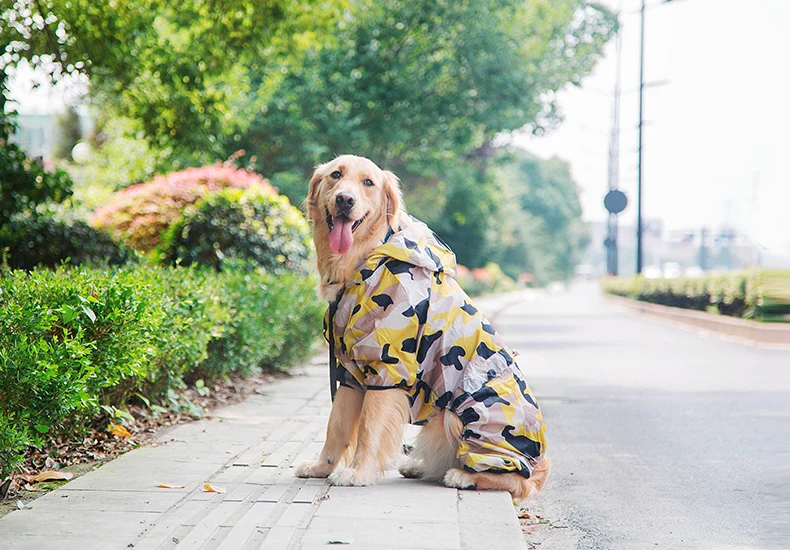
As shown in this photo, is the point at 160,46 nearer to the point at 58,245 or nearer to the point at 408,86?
the point at 58,245

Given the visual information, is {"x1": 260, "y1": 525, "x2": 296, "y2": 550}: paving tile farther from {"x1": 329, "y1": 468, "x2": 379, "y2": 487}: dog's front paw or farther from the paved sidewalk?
{"x1": 329, "y1": 468, "x2": 379, "y2": 487}: dog's front paw

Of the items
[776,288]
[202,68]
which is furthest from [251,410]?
[776,288]

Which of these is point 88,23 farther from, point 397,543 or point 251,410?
point 397,543

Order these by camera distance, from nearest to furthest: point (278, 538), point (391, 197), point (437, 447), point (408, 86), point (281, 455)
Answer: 1. point (278, 538)
2. point (437, 447)
3. point (391, 197)
4. point (281, 455)
5. point (408, 86)

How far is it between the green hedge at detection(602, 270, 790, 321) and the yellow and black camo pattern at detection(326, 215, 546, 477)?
11.2 metres

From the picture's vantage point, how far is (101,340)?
5.21 metres

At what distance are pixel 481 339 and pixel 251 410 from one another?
3611 mm

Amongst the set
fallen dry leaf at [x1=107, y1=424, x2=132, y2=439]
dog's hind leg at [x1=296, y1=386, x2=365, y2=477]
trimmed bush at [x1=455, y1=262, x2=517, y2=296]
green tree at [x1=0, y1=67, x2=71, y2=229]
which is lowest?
trimmed bush at [x1=455, y1=262, x2=517, y2=296]

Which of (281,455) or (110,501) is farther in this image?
(281,455)

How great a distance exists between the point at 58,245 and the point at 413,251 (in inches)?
364

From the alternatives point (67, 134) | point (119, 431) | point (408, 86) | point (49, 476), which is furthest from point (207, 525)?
point (67, 134)

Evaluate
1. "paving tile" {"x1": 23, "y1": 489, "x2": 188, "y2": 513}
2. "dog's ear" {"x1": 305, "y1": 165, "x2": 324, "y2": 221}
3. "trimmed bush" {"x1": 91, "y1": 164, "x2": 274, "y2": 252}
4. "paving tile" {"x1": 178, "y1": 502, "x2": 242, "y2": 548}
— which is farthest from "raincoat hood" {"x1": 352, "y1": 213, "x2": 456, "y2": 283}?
"trimmed bush" {"x1": 91, "y1": 164, "x2": 274, "y2": 252}

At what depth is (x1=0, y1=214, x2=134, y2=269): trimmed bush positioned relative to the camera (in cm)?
1225

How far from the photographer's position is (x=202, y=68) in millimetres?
13555
